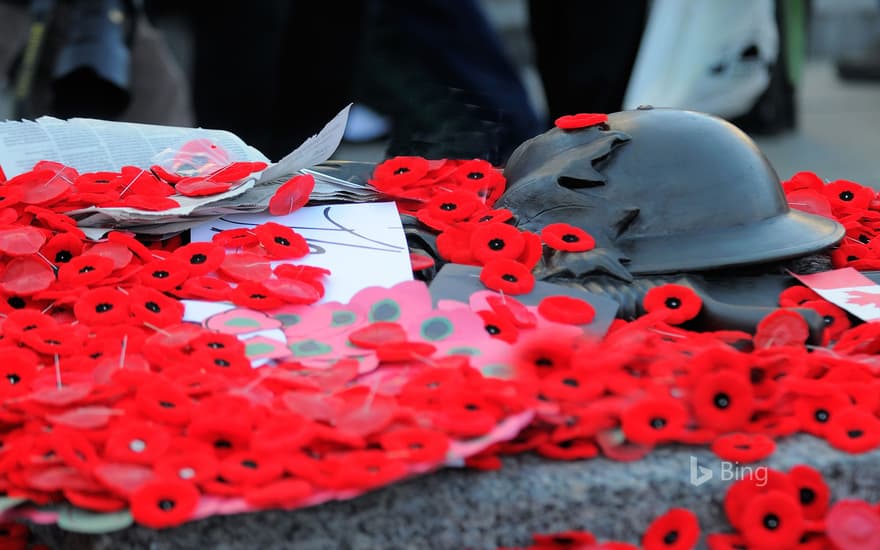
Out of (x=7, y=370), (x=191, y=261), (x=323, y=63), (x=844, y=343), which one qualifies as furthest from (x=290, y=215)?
(x=323, y=63)

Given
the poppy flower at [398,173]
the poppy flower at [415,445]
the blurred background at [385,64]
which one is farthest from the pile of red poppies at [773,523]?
the blurred background at [385,64]

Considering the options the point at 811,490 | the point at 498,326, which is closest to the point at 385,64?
the point at 498,326

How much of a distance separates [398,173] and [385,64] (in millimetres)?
1831

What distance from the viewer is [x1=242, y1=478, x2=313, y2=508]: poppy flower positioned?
45.2 inches

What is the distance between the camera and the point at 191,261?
1624mm

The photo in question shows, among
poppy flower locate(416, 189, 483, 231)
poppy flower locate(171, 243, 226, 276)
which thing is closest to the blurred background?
poppy flower locate(416, 189, 483, 231)

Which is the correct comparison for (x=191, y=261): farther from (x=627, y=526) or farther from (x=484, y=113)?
(x=484, y=113)

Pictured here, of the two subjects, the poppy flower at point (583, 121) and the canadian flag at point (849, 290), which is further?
the poppy flower at point (583, 121)

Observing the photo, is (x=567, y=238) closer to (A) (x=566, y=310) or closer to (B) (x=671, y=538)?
(A) (x=566, y=310)

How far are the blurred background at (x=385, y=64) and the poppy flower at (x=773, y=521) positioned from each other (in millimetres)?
1454

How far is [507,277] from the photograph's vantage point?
1.55m

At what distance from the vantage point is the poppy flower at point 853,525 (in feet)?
4.10

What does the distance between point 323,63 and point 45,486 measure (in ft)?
9.33

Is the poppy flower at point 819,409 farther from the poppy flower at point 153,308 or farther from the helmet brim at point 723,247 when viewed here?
the poppy flower at point 153,308
